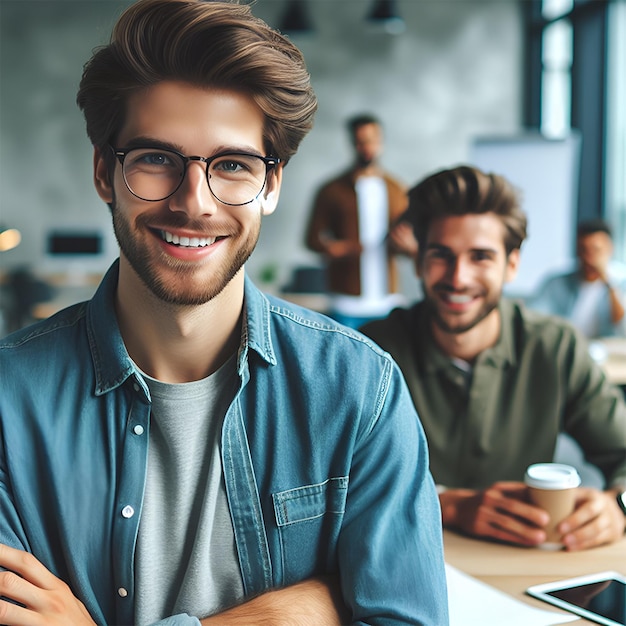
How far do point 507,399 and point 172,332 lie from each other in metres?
0.96

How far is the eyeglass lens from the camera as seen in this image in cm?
129

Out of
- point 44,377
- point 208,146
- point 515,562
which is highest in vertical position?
point 208,146

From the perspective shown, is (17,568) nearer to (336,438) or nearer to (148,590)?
(148,590)

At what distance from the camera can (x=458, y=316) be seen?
1932mm

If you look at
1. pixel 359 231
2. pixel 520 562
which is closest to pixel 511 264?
pixel 520 562

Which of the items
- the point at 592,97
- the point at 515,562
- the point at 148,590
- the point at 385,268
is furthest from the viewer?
the point at 592,97

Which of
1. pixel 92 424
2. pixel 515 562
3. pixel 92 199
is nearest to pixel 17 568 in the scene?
pixel 92 424

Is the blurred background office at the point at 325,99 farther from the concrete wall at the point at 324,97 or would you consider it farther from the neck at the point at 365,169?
the neck at the point at 365,169

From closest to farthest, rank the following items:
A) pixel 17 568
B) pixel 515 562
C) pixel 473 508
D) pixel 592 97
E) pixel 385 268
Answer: pixel 17 568, pixel 515 562, pixel 473 508, pixel 385 268, pixel 592 97

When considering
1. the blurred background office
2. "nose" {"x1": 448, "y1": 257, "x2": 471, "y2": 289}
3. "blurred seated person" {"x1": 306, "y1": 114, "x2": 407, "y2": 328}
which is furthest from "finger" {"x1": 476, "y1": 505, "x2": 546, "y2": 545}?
the blurred background office

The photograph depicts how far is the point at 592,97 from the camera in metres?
7.01

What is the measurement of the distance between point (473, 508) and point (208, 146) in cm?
87

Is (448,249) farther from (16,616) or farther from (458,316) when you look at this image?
(16,616)

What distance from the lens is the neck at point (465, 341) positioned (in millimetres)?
1981
